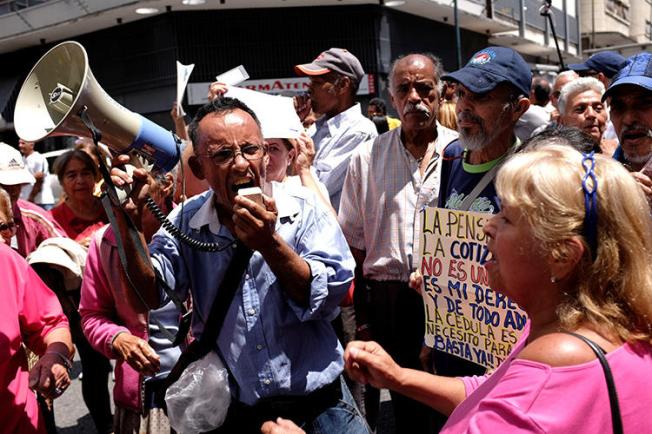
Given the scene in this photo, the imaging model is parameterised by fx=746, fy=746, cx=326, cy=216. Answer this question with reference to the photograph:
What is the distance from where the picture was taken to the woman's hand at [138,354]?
2.47 m

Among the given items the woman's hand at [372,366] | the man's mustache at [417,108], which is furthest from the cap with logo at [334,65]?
the woman's hand at [372,366]

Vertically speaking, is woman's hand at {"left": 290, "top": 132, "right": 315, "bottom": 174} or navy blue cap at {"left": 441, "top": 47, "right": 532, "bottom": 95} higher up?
navy blue cap at {"left": 441, "top": 47, "right": 532, "bottom": 95}

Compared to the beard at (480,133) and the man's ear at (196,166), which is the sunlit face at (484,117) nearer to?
the beard at (480,133)

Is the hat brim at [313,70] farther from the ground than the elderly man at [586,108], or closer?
farther from the ground

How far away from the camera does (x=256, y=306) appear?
2.32 metres

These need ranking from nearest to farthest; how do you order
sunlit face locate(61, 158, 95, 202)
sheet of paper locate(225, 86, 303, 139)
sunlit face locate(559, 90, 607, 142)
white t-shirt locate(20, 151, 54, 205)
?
sheet of paper locate(225, 86, 303, 139)
sunlit face locate(559, 90, 607, 142)
sunlit face locate(61, 158, 95, 202)
white t-shirt locate(20, 151, 54, 205)

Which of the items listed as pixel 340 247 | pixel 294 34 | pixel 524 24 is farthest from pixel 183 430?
pixel 524 24

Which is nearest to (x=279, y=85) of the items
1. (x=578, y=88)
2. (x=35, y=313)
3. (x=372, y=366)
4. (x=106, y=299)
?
(x=578, y=88)

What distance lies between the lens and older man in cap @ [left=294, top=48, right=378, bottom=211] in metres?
4.39

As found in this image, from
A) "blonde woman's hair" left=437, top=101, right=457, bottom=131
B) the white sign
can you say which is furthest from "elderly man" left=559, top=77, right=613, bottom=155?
the white sign

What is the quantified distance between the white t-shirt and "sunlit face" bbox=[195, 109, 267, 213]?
913 cm

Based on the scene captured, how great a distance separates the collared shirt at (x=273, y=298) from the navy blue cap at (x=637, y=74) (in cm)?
117

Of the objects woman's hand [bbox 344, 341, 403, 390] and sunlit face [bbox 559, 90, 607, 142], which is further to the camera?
sunlit face [bbox 559, 90, 607, 142]

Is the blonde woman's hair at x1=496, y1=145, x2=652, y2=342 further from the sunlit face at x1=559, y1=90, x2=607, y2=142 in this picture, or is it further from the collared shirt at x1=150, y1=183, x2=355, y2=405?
the sunlit face at x1=559, y1=90, x2=607, y2=142
